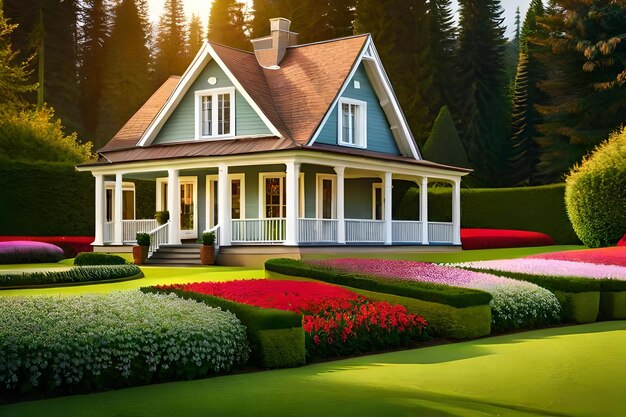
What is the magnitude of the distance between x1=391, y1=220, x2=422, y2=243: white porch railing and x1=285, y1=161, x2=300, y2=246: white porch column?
5.55 metres

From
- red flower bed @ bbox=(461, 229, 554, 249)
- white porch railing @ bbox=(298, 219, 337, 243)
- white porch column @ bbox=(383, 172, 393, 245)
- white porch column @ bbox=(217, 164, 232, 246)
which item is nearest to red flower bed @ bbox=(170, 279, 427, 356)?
white porch railing @ bbox=(298, 219, 337, 243)

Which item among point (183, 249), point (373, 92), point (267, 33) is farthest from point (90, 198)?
point (267, 33)

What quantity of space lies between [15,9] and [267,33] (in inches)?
735

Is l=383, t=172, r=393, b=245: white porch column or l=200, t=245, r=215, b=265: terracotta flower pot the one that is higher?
l=383, t=172, r=393, b=245: white porch column

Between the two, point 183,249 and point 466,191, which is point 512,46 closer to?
point 466,191

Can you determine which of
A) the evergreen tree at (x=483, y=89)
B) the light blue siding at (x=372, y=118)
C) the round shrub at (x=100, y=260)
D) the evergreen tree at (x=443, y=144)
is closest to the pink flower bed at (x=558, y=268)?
the round shrub at (x=100, y=260)

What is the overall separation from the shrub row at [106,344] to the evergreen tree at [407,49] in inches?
1834

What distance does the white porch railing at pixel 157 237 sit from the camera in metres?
30.8

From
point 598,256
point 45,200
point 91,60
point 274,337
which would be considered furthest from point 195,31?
point 274,337

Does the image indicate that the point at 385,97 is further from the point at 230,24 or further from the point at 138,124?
the point at 230,24

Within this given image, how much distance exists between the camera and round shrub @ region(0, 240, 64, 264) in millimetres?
29947

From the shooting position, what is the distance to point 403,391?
9523mm

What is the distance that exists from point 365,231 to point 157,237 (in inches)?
290

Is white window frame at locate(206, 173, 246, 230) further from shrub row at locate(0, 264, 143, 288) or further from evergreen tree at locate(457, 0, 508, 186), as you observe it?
evergreen tree at locate(457, 0, 508, 186)
